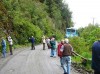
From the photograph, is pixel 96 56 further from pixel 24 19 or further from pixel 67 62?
pixel 24 19

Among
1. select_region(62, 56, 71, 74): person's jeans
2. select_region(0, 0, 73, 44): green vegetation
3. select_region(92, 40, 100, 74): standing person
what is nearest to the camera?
select_region(92, 40, 100, 74): standing person

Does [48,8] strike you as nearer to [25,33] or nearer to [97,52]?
[25,33]

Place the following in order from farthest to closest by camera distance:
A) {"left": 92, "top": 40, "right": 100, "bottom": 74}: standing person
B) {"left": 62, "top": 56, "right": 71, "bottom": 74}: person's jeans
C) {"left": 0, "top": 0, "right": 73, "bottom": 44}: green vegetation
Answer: {"left": 0, "top": 0, "right": 73, "bottom": 44}: green vegetation, {"left": 62, "top": 56, "right": 71, "bottom": 74}: person's jeans, {"left": 92, "top": 40, "right": 100, "bottom": 74}: standing person

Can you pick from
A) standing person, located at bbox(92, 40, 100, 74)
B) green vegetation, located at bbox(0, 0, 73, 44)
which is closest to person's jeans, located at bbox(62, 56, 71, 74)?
standing person, located at bbox(92, 40, 100, 74)

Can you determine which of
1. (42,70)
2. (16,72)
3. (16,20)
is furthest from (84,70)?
(16,20)

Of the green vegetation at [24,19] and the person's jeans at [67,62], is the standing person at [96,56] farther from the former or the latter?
the green vegetation at [24,19]

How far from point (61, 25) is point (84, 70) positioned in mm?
76993

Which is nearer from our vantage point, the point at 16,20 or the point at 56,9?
the point at 16,20

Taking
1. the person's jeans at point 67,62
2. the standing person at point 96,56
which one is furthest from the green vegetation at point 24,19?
the standing person at point 96,56

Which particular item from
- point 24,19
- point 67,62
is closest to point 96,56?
point 67,62

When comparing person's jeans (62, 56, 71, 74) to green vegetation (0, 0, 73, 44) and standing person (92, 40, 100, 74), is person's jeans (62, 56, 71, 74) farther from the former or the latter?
green vegetation (0, 0, 73, 44)

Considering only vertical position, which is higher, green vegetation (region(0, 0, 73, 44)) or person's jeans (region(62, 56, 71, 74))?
green vegetation (region(0, 0, 73, 44))

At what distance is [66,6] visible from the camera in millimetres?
97312

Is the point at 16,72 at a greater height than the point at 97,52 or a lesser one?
lesser
